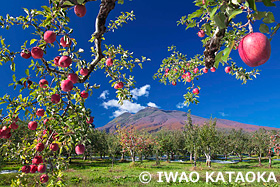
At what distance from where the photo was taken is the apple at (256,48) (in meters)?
1.20

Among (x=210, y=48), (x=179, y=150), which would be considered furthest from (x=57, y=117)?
(x=179, y=150)

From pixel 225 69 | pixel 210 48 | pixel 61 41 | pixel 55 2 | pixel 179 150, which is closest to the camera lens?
pixel 55 2

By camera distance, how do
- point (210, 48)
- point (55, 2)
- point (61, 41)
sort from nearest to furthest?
1. point (55, 2)
2. point (61, 41)
3. point (210, 48)

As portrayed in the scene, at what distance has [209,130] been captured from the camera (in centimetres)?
2892

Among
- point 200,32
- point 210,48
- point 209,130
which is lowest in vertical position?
point 209,130

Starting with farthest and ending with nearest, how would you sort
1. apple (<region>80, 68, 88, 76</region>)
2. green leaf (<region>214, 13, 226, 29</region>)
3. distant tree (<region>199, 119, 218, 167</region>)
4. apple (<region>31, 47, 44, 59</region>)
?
distant tree (<region>199, 119, 218, 167</region>), apple (<region>80, 68, 88, 76</region>), apple (<region>31, 47, 44, 59</region>), green leaf (<region>214, 13, 226, 29</region>)

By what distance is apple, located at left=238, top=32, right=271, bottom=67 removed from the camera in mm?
1199

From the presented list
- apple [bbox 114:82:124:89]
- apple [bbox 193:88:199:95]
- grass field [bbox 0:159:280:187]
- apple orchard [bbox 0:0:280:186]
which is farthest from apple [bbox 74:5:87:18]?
grass field [bbox 0:159:280:187]

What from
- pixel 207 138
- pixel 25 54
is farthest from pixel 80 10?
pixel 207 138

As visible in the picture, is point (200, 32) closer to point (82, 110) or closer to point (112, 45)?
point (112, 45)

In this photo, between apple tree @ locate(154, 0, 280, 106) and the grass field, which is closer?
apple tree @ locate(154, 0, 280, 106)

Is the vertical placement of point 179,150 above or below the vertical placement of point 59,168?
below

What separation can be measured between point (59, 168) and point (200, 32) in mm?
4429

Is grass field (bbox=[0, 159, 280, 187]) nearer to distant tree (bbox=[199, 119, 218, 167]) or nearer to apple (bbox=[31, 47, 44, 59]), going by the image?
distant tree (bbox=[199, 119, 218, 167])
